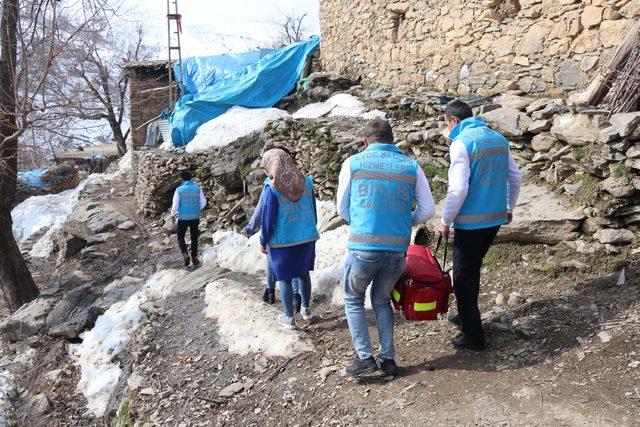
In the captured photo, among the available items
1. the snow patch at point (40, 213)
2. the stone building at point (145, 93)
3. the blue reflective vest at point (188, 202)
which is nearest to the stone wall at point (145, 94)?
the stone building at point (145, 93)

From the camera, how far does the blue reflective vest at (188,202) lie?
7625 millimetres

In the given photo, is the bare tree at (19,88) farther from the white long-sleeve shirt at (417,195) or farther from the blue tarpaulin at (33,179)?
the blue tarpaulin at (33,179)

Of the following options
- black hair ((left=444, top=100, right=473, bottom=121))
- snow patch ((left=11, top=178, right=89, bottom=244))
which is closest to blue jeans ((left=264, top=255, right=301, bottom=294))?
black hair ((left=444, top=100, right=473, bottom=121))

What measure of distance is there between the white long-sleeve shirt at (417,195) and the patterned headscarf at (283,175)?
3.23 ft

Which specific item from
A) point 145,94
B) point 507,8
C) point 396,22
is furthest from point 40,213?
point 507,8

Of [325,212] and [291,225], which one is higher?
[291,225]

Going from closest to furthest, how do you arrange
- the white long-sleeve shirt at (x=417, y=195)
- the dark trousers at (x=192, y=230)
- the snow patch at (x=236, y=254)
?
1. the white long-sleeve shirt at (x=417, y=195)
2. the snow patch at (x=236, y=254)
3. the dark trousers at (x=192, y=230)

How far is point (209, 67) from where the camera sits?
1611 centimetres

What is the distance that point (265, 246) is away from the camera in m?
4.32

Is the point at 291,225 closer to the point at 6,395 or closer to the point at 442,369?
the point at 442,369

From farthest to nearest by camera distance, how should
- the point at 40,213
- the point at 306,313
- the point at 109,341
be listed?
1. the point at 40,213
2. the point at 109,341
3. the point at 306,313

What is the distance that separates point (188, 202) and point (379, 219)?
508cm

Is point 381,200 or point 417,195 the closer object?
point 381,200

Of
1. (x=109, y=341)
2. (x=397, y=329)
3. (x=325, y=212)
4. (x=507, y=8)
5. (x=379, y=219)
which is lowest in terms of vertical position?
(x=109, y=341)
